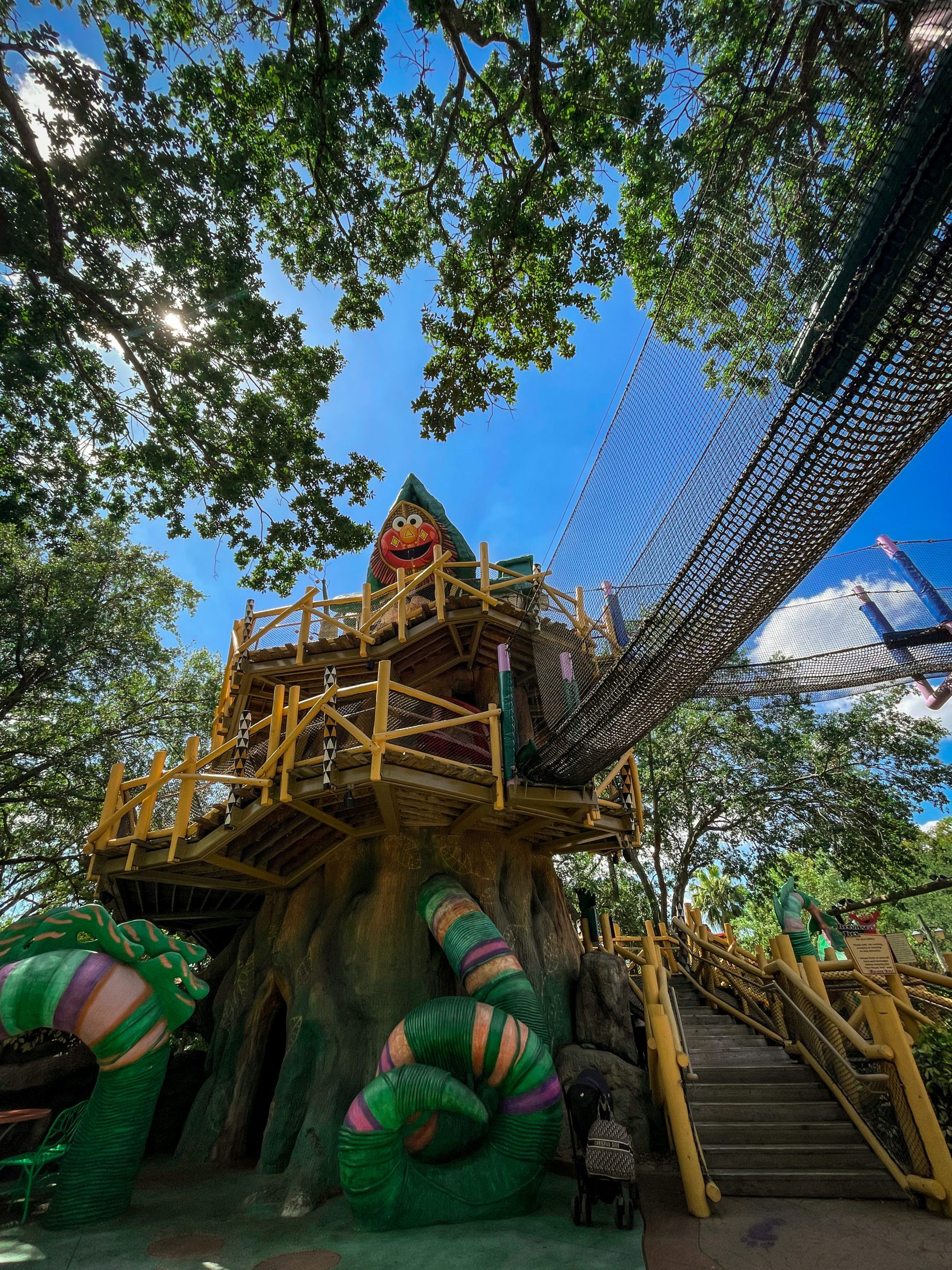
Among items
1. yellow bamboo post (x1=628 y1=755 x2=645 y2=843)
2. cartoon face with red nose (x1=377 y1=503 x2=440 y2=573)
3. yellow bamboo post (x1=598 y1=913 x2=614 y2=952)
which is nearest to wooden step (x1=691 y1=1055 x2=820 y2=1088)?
yellow bamboo post (x1=628 y1=755 x2=645 y2=843)

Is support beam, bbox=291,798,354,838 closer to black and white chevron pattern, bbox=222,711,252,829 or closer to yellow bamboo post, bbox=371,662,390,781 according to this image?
black and white chevron pattern, bbox=222,711,252,829

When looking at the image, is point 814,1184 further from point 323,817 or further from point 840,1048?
point 323,817

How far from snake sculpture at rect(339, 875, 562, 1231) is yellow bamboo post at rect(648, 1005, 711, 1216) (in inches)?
39.7

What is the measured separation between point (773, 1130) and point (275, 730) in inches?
265

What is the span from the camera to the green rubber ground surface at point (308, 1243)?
14.2 ft

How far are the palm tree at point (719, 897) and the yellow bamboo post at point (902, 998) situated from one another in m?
9.42

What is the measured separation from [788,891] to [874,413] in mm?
11571

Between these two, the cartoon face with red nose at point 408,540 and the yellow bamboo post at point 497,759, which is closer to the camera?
the yellow bamboo post at point 497,759

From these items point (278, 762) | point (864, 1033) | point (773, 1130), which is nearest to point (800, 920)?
point (864, 1033)

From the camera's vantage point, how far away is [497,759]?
7.36 m

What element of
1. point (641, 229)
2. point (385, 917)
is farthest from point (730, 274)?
point (385, 917)

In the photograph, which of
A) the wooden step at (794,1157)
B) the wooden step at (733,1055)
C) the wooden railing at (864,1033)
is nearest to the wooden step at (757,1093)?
the wooden railing at (864,1033)

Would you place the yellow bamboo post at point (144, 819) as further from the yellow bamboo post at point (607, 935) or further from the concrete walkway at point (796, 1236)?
the yellow bamboo post at point (607, 935)

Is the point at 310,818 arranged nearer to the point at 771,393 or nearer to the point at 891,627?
the point at 771,393
